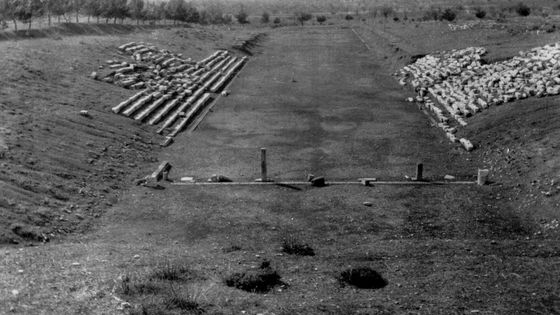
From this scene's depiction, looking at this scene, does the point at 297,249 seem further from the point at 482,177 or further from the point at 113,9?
Answer: the point at 113,9

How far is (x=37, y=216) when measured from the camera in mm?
15797

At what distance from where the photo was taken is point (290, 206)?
1823 cm

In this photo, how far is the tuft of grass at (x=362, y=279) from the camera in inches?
477

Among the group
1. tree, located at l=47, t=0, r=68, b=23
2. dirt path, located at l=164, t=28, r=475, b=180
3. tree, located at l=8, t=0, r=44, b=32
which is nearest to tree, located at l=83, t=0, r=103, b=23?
tree, located at l=47, t=0, r=68, b=23

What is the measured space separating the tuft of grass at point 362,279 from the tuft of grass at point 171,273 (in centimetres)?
281

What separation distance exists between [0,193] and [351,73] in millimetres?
28097

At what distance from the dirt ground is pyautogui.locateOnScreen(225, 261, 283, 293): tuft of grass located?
221 millimetres

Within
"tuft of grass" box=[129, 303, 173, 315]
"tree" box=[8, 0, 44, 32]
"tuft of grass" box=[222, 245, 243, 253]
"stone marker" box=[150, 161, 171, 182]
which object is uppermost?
"tree" box=[8, 0, 44, 32]

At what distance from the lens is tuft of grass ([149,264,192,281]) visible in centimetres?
1170

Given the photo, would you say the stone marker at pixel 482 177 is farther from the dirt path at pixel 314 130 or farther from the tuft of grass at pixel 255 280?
the tuft of grass at pixel 255 280

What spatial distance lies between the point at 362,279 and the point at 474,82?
21.0 metres

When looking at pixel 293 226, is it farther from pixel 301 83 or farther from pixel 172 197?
pixel 301 83

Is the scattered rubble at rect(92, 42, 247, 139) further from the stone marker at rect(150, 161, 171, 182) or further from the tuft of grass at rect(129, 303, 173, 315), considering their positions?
the tuft of grass at rect(129, 303, 173, 315)

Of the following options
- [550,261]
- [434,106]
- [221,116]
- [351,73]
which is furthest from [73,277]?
[351,73]
